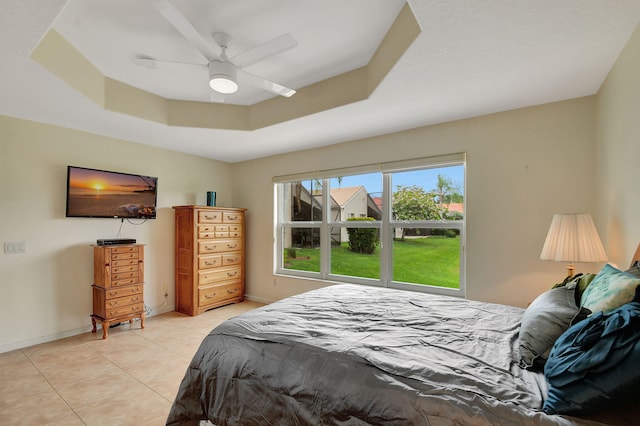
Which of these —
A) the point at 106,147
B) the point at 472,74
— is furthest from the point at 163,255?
the point at 472,74

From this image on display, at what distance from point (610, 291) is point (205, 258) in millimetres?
4188

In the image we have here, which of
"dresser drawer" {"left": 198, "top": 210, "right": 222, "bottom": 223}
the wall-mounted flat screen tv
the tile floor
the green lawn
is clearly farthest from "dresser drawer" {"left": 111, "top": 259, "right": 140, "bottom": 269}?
the green lawn

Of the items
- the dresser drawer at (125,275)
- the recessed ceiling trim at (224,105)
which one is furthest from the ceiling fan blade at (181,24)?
→ the dresser drawer at (125,275)

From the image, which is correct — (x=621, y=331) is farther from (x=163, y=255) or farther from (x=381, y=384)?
(x=163, y=255)

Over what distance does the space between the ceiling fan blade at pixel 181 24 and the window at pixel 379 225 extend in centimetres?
233

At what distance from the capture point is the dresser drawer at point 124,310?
11.0ft

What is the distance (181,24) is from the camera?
5.49ft

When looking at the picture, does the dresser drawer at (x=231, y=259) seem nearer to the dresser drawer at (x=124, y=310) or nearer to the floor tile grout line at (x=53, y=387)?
the dresser drawer at (x=124, y=310)

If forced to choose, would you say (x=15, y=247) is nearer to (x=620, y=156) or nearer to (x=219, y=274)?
(x=219, y=274)

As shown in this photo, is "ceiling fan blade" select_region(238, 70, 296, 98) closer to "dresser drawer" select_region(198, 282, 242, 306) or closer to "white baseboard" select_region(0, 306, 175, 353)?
"dresser drawer" select_region(198, 282, 242, 306)

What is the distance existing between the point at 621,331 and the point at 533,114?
2529 mm

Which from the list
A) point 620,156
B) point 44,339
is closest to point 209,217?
point 44,339

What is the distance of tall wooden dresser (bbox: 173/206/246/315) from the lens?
13.6 feet

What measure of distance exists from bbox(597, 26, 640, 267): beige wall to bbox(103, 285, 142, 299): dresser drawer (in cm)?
457
